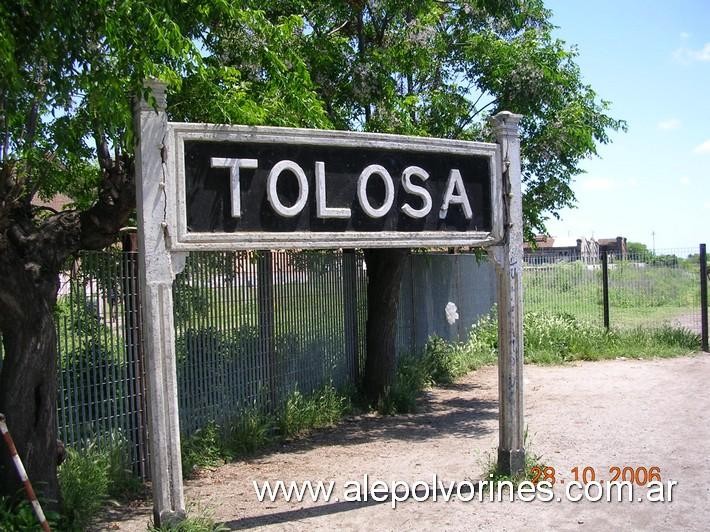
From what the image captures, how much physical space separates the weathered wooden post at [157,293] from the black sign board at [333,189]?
159 mm

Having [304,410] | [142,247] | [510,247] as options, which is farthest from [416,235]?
[304,410]

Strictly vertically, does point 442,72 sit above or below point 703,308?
above

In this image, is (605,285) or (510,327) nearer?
(510,327)

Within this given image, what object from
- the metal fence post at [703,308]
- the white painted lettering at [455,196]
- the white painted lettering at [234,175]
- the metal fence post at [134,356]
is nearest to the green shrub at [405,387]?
the metal fence post at [134,356]

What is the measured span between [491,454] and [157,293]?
426 centimetres

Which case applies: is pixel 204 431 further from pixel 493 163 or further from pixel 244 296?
pixel 493 163

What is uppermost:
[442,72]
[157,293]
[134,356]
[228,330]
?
[442,72]

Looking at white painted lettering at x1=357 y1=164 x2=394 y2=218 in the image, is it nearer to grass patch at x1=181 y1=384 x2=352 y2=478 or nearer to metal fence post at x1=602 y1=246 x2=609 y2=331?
grass patch at x1=181 y1=384 x2=352 y2=478

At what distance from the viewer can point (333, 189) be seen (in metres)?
5.67

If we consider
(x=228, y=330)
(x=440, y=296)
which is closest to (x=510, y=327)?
(x=228, y=330)

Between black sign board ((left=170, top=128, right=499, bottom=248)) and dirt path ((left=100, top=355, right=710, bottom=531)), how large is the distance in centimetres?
226

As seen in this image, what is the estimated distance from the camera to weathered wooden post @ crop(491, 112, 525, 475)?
6477 millimetres
